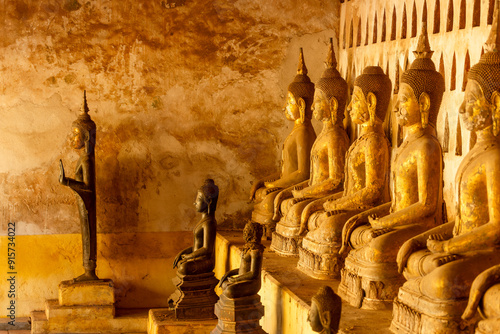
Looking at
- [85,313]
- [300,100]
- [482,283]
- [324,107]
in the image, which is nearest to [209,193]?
[324,107]

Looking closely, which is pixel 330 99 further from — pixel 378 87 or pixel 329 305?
pixel 329 305

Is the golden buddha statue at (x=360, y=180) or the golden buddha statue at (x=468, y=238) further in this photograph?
the golden buddha statue at (x=360, y=180)

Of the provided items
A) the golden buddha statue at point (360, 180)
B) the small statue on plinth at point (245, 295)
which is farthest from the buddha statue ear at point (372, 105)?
the small statue on plinth at point (245, 295)

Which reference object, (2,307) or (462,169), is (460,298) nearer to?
(462,169)

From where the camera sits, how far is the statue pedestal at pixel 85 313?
7.67m

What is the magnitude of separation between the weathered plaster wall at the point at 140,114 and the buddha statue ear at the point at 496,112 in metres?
4.52

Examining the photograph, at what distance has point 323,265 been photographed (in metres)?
5.68

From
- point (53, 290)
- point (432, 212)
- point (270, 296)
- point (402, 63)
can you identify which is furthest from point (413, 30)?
point (53, 290)

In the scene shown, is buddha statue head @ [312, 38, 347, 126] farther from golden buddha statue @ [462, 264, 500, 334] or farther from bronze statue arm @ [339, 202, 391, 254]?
golden buddha statue @ [462, 264, 500, 334]

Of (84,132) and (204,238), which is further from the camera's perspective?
(84,132)

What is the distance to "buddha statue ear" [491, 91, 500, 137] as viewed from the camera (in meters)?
3.96

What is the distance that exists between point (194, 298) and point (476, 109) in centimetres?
339

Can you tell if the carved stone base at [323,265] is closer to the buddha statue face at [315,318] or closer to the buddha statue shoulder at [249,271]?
the buddha statue shoulder at [249,271]

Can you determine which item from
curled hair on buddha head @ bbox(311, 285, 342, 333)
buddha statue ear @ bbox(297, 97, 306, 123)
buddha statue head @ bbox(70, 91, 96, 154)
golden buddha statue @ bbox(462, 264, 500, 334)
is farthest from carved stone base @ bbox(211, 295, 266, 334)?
buddha statue head @ bbox(70, 91, 96, 154)
